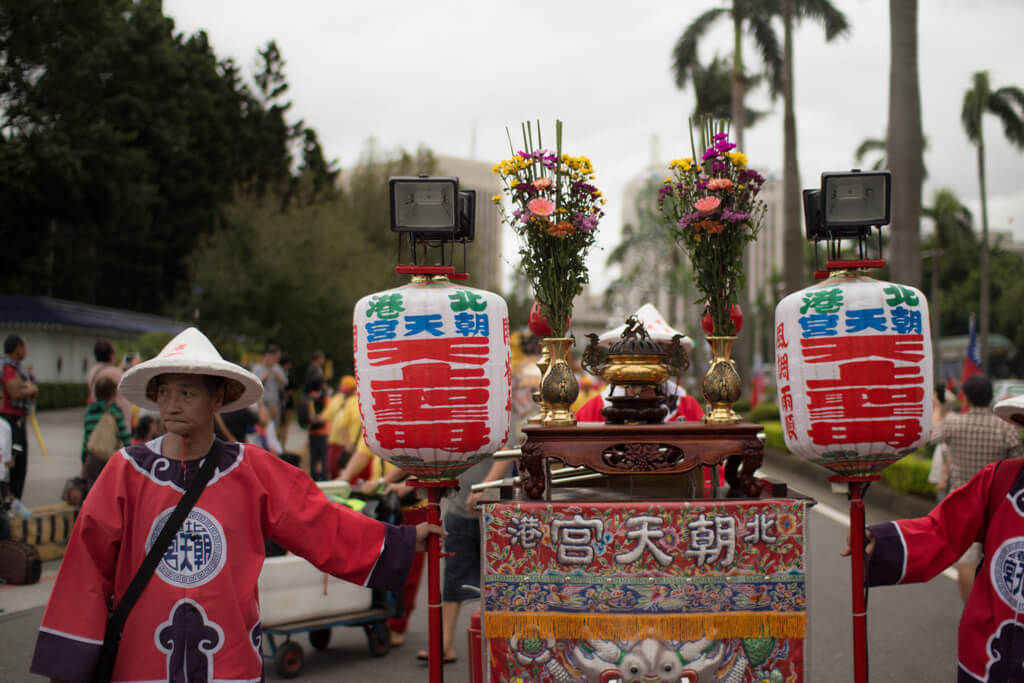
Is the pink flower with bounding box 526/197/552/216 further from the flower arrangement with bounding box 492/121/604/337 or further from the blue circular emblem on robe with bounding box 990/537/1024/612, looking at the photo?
the blue circular emblem on robe with bounding box 990/537/1024/612

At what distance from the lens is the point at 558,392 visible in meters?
4.66

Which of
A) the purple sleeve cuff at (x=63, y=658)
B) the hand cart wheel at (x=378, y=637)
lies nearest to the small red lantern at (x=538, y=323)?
the purple sleeve cuff at (x=63, y=658)

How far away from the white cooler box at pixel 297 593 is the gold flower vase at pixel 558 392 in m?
2.34

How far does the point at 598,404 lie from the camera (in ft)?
20.7

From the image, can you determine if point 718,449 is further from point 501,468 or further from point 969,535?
point 501,468

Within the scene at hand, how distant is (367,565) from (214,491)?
0.68m

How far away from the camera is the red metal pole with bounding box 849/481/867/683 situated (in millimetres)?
3973

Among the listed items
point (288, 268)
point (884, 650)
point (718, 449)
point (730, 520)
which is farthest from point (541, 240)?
point (288, 268)

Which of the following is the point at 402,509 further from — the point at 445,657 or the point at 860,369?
the point at 860,369

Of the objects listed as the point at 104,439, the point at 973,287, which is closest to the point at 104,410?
the point at 104,439

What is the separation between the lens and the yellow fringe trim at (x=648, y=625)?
395 centimetres

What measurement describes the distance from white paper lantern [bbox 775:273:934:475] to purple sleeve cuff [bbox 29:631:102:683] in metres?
2.85

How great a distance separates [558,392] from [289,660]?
296 centimetres

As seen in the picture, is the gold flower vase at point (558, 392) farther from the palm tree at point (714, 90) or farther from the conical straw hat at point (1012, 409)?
the palm tree at point (714, 90)
